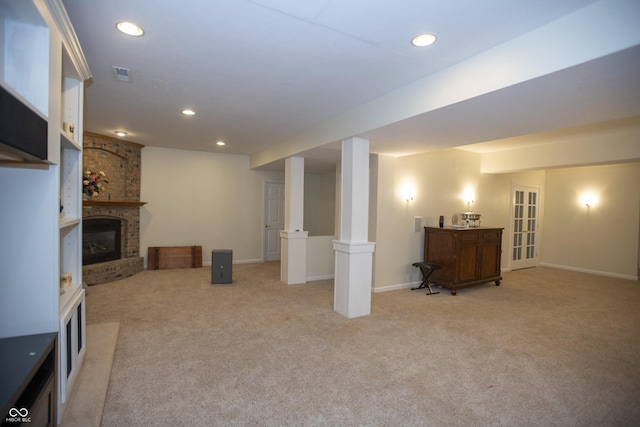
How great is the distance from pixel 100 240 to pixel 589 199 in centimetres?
1035

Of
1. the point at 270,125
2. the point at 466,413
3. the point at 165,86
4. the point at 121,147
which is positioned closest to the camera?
the point at 466,413

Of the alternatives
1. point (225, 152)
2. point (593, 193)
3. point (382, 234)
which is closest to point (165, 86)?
point (382, 234)

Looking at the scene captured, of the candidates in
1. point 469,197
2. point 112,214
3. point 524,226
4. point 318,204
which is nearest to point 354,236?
point 469,197

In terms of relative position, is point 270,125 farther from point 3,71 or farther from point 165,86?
point 3,71

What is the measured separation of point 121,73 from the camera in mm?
2961

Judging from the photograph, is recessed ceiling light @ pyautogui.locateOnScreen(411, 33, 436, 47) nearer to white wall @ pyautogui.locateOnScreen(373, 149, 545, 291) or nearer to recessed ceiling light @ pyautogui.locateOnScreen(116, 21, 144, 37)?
recessed ceiling light @ pyautogui.locateOnScreen(116, 21, 144, 37)

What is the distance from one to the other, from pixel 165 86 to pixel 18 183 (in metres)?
1.89

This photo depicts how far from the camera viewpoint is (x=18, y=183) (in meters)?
1.74

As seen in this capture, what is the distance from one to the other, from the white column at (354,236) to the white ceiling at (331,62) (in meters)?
0.35

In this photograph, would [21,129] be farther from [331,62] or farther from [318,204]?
[318,204]

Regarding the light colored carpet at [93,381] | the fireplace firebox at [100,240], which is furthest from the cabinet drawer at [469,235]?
the fireplace firebox at [100,240]

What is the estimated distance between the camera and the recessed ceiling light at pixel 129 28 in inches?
85.7

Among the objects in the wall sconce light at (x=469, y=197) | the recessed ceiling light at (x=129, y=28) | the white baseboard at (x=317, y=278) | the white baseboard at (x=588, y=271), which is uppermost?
the recessed ceiling light at (x=129, y=28)

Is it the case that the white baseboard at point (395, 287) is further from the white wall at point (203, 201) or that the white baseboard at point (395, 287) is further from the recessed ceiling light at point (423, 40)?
the recessed ceiling light at point (423, 40)
